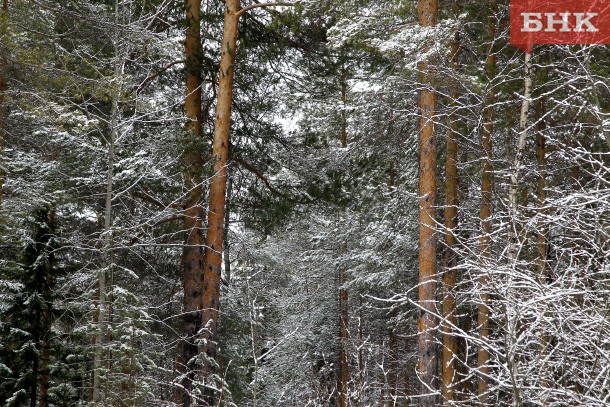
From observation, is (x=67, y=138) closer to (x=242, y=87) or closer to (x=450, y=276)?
(x=242, y=87)

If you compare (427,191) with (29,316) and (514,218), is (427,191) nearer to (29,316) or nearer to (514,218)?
(514,218)

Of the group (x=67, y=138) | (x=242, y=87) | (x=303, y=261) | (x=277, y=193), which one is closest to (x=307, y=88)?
(x=242, y=87)

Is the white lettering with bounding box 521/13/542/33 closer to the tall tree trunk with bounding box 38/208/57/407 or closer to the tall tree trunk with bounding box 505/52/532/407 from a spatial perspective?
the tall tree trunk with bounding box 505/52/532/407

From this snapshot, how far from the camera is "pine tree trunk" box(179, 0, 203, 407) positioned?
32.8 feet

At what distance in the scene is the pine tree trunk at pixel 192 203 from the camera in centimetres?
1000

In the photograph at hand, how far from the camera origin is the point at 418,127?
1038cm

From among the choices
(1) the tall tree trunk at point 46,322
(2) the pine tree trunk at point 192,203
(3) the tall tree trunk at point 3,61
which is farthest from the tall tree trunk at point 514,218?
(1) the tall tree trunk at point 46,322

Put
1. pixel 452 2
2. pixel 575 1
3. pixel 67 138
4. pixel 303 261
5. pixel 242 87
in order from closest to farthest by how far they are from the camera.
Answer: pixel 575 1 → pixel 67 138 → pixel 452 2 → pixel 242 87 → pixel 303 261

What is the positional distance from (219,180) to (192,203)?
2.23 ft

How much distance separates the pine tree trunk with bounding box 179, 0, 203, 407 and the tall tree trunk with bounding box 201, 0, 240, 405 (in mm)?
231

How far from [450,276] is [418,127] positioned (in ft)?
11.7

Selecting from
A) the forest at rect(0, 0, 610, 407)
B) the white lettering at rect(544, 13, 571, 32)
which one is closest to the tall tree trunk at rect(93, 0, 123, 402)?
the forest at rect(0, 0, 610, 407)

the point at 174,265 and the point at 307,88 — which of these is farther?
the point at 174,265

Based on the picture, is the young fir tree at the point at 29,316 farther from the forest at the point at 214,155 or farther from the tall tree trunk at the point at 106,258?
the tall tree trunk at the point at 106,258
